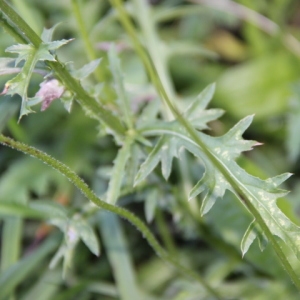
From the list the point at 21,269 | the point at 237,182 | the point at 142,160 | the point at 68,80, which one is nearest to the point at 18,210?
the point at 21,269

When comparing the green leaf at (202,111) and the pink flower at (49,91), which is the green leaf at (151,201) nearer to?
the green leaf at (202,111)

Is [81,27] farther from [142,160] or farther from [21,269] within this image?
[21,269]

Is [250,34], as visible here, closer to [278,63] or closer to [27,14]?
[278,63]

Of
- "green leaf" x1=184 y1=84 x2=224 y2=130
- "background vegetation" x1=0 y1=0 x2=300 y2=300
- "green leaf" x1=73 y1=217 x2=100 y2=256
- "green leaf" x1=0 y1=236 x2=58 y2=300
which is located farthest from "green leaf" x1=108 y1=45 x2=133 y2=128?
"green leaf" x1=0 y1=236 x2=58 y2=300

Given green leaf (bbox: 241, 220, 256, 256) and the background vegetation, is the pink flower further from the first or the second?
green leaf (bbox: 241, 220, 256, 256)

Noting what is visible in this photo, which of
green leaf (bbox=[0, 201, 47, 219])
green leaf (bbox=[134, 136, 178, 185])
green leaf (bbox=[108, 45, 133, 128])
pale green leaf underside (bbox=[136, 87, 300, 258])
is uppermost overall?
green leaf (bbox=[108, 45, 133, 128])

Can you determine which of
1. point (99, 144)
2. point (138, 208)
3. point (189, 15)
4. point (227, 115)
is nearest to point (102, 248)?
point (138, 208)

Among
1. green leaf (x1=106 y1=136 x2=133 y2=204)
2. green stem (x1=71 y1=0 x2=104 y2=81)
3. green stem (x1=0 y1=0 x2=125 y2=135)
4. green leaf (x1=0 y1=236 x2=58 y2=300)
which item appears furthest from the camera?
green leaf (x1=0 y1=236 x2=58 y2=300)
